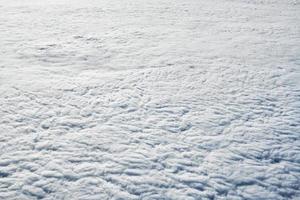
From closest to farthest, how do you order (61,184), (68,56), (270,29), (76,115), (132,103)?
1. (61,184)
2. (76,115)
3. (132,103)
4. (68,56)
5. (270,29)

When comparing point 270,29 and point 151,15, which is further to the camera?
point 151,15

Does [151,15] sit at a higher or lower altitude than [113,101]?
higher

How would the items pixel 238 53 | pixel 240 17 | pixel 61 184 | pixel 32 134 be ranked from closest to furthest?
pixel 61 184, pixel 32 134, pixel 238 53, pixel 240 17

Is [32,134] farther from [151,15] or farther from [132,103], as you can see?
[151,15]

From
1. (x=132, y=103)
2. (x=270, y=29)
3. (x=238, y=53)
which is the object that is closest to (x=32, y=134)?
(x=132, y=103)

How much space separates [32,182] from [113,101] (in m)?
1.01

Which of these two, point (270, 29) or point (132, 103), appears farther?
point (270, 29)

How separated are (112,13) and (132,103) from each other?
8.43 ft

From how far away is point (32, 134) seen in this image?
2318 millimetres

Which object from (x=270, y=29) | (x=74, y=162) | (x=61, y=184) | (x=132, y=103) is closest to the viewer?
(x=61, y=184)

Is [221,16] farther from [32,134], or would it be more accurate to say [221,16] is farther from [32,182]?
[32,182]

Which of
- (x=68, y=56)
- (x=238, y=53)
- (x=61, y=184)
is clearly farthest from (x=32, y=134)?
(x=238, y=53)

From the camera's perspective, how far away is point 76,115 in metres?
2.55

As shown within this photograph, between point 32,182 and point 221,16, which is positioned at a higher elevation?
point 221,16
